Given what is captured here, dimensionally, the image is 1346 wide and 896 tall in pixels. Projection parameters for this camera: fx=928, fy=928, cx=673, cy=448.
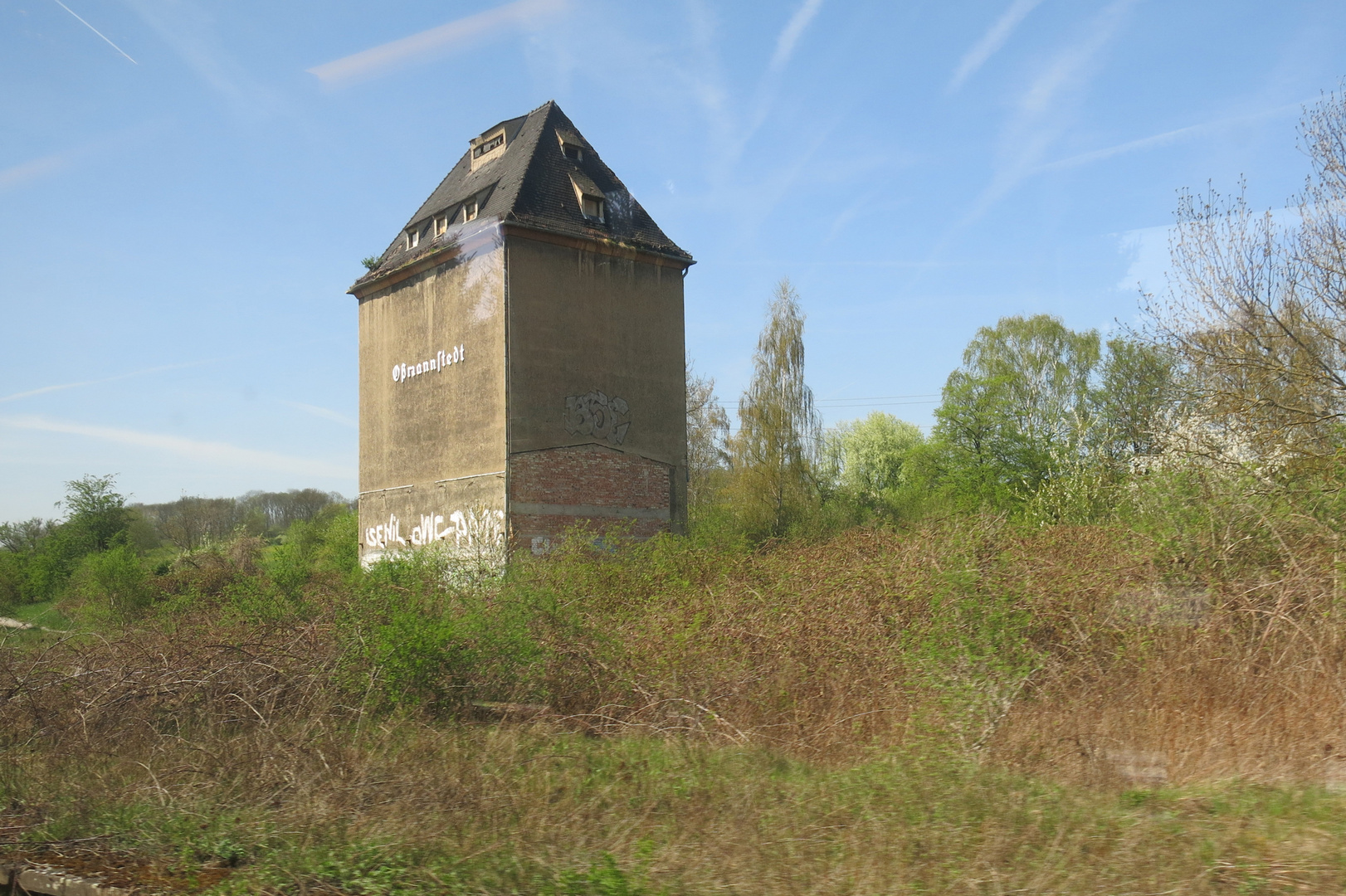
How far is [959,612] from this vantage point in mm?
9219

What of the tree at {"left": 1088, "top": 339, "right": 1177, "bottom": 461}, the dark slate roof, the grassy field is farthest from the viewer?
the dark slate roof

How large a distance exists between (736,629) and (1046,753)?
166 inches

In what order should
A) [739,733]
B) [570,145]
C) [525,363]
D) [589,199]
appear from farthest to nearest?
[570,145], [589,199], [525,363], [739,733]

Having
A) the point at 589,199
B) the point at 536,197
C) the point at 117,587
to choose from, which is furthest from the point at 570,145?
the point at 117,587

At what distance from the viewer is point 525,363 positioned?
19.8m

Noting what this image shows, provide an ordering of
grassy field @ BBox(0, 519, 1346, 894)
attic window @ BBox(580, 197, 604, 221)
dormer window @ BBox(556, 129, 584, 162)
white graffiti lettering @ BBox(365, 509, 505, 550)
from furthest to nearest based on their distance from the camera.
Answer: dormer window @ BBox(556, 129, 584, 162) → attic window @ BBox(580, 197, 604, 221) → white graffiti lettering @ BBox(365, 509, 505, 550) → grassy field @ BBox(0, 519, 1346, 894)

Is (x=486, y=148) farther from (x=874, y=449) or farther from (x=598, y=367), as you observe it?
(x=874, y=449)

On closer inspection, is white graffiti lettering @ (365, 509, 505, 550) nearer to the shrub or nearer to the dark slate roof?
the shrub

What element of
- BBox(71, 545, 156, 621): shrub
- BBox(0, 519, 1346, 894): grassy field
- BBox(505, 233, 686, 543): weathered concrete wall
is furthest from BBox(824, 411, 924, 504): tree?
BBox(0, 519, 1346, 894): grassy field

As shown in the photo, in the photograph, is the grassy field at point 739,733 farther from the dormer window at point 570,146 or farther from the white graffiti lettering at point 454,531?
the dormer window at point 570,146

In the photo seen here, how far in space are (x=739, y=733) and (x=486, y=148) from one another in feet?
66.1

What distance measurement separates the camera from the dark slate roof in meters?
20.7

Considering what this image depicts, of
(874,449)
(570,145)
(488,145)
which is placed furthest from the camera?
(874,449)

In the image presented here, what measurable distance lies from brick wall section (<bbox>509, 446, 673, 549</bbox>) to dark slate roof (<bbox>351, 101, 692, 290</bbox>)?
5.04 metres
